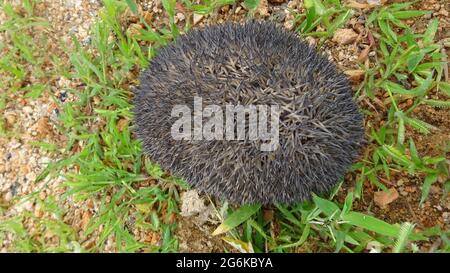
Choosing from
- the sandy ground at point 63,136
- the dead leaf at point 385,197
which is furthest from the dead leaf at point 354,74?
the dead leaf at point 385,197

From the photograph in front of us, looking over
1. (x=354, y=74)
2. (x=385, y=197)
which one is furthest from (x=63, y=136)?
(x=385, y=197)

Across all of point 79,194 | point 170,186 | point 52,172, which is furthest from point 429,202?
point 52,172

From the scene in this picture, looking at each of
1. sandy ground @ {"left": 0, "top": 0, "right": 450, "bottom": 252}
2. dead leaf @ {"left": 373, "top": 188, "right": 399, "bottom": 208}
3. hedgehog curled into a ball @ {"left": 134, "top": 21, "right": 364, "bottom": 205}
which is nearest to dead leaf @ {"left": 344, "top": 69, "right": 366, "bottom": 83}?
sandy ground @ {"left": 0, "top": 0, "right": 450, "bottom": 252}

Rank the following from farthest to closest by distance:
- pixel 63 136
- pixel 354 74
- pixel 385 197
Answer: pixel 63 136 < pixel 354 74 < pixel 385 197

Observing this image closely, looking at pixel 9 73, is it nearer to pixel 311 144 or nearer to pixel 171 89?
pixel 171 89

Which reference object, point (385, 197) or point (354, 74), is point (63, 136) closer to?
point (354, 74)

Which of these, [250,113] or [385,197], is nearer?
[250,113]

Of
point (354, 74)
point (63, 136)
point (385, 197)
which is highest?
point (354, 74)

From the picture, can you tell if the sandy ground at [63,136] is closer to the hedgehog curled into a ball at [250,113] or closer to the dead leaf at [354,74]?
the dead leaf at [354,74]
